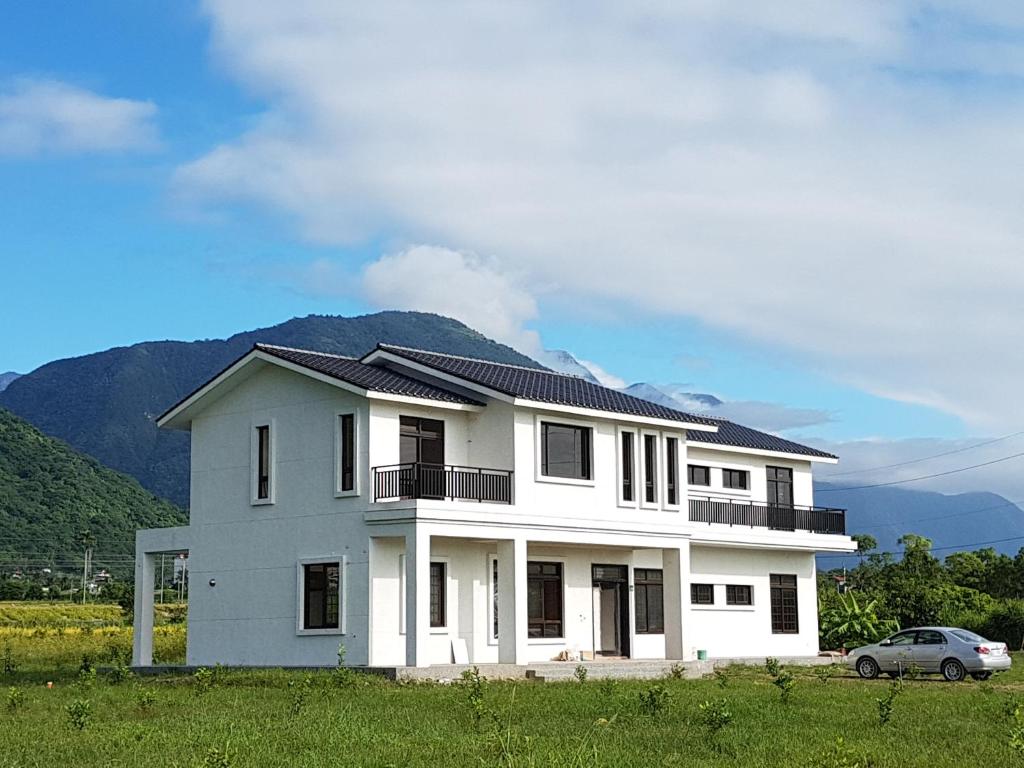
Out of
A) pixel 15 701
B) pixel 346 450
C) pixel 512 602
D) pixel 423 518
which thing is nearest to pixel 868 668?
pixel 512 602

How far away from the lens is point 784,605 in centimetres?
3819

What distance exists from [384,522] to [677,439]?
885 centimetres

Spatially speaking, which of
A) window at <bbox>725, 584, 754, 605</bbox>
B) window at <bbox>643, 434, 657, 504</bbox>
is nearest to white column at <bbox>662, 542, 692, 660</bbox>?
window at <bbox>643, 434, 657, 504</bbox>

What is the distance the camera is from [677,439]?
3225cm

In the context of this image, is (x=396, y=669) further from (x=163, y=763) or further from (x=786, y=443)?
(x=786, y=443)

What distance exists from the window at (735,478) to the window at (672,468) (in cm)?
509

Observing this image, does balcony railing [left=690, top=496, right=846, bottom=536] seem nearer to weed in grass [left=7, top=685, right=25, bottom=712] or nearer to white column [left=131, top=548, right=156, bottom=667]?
white column [left=131, top=548, right=156, bottom=667]

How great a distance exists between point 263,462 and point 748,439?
14.7 meters

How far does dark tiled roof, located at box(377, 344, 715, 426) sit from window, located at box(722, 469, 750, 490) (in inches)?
140

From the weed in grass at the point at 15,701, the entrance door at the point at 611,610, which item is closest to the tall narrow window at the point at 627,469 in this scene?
the entrance door at the point at 611,610

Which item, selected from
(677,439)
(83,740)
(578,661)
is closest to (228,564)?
(578,661)

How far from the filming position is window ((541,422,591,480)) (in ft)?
96.2

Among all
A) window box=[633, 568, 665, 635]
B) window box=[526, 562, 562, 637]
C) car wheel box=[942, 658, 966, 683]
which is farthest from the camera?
window box=[633, 568, 665, 635]

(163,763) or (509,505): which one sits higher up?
(509,505)
